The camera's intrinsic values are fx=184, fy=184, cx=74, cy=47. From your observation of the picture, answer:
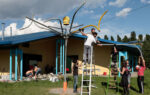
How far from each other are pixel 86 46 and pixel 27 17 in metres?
3.27

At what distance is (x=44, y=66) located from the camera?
2070 centimetres

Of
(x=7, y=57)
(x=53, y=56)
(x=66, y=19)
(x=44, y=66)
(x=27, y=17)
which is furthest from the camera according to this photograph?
(x=53, y=56)

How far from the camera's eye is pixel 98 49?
816 inches

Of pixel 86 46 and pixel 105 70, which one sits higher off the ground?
pixel 86 46

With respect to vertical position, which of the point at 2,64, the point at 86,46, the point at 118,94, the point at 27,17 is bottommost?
the point at 118,94

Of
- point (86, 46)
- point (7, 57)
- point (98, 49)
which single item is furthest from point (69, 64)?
point (86, 46)

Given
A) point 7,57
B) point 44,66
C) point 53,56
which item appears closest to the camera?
point 7,57

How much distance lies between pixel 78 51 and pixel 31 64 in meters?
5.63

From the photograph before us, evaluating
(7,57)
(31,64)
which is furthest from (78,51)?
(7,57)

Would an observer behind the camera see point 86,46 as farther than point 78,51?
No

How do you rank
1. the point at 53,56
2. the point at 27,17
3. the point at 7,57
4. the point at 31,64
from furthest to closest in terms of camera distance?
the point at 53,56 < the point at 31,64 < the point at 7,57 < the point at 27,17

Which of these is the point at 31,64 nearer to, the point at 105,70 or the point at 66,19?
the point at 105,70

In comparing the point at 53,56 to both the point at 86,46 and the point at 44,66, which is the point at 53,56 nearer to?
the point at 44,66

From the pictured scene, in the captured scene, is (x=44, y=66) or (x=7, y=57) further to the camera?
(x=44, y=66)
